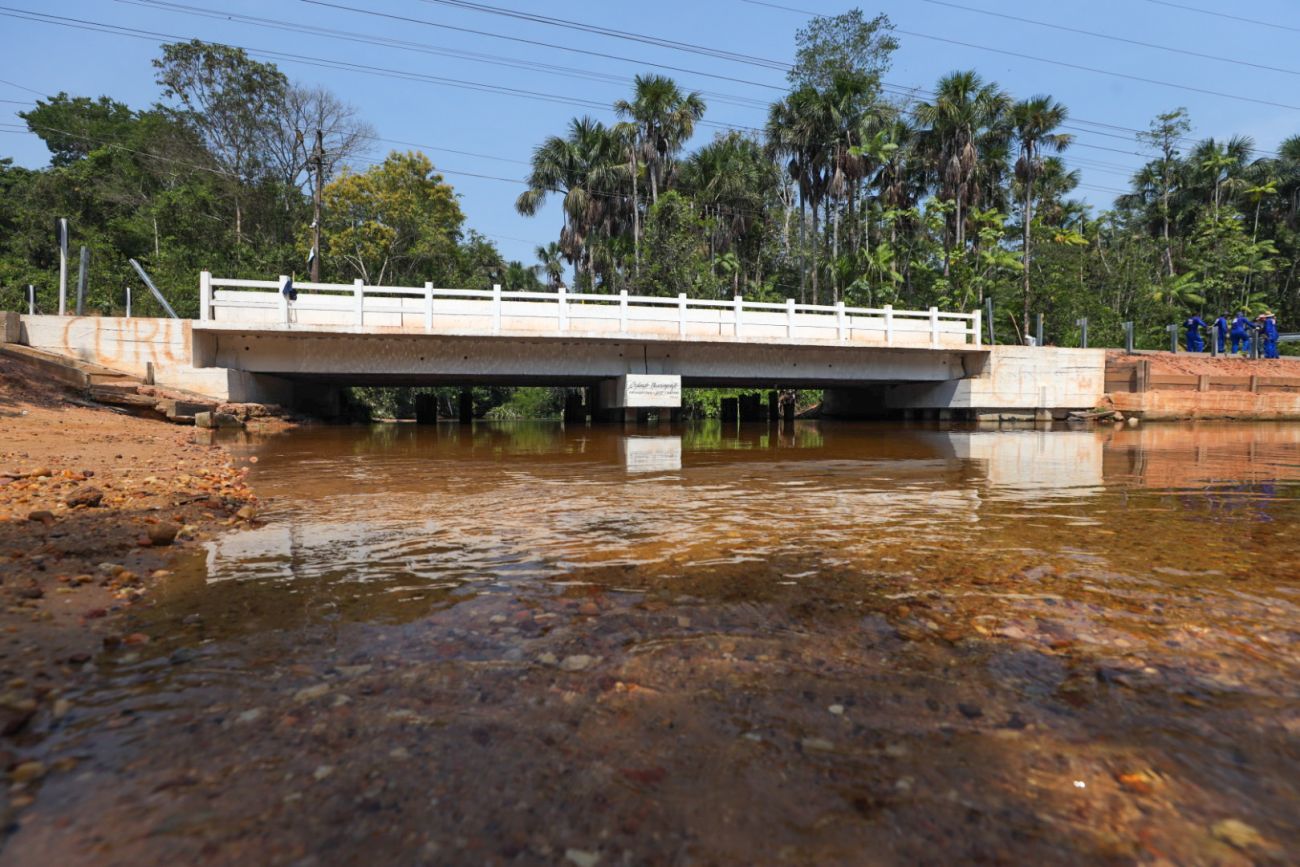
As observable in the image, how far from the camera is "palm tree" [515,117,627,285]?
42.5 meters

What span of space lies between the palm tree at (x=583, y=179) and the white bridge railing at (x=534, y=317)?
877 inches

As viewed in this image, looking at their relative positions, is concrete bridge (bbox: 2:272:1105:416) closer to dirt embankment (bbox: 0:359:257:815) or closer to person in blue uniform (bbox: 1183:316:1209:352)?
person in blue uniform (bbox: 1183:316:1209:352)

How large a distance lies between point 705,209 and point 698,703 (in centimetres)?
4329

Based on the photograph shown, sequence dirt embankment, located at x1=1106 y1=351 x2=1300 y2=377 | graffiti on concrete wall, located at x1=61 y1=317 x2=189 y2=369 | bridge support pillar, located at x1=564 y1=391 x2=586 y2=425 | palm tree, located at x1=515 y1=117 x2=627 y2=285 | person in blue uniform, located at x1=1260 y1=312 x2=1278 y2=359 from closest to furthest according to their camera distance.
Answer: graffiti on concrete wall, located at x1=61 y1=317 x2=189 y2=369 → dirt embankment, located at x1=1106 y1=351 x2=1300 y2=377 → person in blue uniform, located at x1=1260 y1=312 x2=1278 y2=359 → bridge support pillar, located at x1=564 y1=391 x2=586 y2=425 → palm tree, located at x1=515 y1=117 x2=627 y2=285

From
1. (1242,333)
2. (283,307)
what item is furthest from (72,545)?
(1242,333)

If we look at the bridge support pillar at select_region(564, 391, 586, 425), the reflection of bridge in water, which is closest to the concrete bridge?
the bridge support pillar at select_region(564, 391, 586, 425)

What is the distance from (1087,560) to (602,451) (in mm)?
10427

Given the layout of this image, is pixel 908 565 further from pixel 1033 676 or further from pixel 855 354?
pixel 855 354

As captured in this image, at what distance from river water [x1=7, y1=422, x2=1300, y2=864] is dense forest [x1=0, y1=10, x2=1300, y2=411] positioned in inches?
1261

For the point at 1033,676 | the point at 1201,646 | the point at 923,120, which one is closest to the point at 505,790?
the point at 1033,676

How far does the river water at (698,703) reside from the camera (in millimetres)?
1635

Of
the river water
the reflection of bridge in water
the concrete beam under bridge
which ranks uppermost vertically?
the concrete beam under bridge

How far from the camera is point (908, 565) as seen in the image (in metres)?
4.19

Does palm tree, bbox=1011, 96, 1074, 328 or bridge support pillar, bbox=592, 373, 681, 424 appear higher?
palm tree, bbox=1011, 96, 1074, 328
